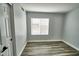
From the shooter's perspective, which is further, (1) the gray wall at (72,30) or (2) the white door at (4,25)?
(1) the gray wall at (72,30)

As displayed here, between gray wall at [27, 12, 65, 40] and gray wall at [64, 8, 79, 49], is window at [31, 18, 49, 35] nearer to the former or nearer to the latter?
gray wall at [27, 12, 65, 40]

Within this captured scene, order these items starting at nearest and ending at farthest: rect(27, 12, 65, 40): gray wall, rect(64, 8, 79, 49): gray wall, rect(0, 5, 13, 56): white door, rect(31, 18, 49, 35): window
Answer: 1. rect(0, 5, 13, 56): white door
2. rect(31, 18, 49, 35): window
3. rect(27, 12, 65, 40): gray wall
4. rect(64, 8, 79, 49): gray wall

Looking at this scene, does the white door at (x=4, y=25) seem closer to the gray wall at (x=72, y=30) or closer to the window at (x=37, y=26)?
the window at (x=37, y=26)

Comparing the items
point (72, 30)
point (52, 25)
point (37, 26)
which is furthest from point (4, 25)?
Result: point (72, 30)

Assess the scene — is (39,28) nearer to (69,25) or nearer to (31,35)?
(31,35)

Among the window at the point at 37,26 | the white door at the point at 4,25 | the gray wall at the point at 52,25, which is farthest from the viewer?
the gray wall at the point at 52,25

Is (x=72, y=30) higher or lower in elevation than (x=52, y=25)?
lower

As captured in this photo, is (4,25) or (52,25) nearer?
(4,25)

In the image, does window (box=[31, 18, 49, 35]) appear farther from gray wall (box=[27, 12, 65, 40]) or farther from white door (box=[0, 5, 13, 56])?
white door (box=[0, 5, 13, 56])

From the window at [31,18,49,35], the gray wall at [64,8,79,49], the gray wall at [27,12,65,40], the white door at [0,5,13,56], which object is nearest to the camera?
the white door at [0,5,13,56]

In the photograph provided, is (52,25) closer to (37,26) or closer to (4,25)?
(37,26)

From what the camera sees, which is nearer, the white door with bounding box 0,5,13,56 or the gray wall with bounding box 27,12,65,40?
the white door with bounding box 0,5,13,56

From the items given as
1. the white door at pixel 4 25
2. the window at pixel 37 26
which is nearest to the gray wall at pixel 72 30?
the window at pixel 37 26

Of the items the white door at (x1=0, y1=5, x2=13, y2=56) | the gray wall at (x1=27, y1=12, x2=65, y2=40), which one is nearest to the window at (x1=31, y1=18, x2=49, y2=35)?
the gray wall at (x1=27, y1=12, x2=65, y2=40)
